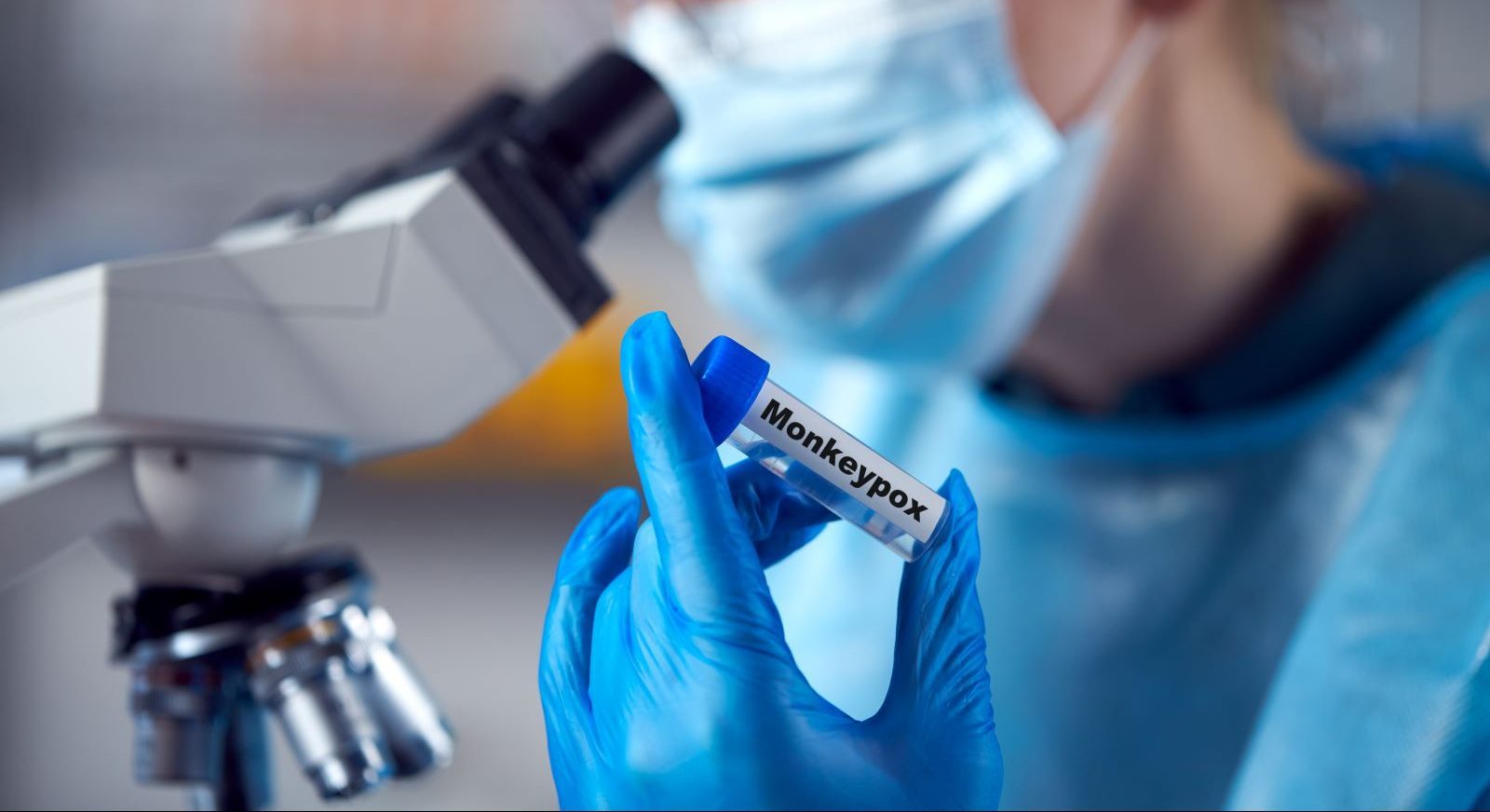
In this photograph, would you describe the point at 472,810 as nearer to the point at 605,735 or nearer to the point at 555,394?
the point at 605,735

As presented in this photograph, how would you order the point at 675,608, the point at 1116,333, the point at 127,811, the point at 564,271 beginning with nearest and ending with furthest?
the point at 675,608 → the point at 564,271 → the point at 127,811 → the point at 1116,333

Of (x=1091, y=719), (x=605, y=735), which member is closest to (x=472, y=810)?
(x=605, y=735)

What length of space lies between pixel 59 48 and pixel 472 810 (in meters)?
1.75

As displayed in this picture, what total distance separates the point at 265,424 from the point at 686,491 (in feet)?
0.70

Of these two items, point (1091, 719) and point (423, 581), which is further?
point (423, 581)

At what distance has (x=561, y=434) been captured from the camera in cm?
208

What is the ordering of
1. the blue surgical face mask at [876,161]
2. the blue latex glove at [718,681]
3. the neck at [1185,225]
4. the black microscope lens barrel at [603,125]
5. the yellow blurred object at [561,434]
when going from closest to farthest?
the blue latex glove at [718,681] < the black microscope lens barrel at [603,125] < the blue surgical face mask at [876,161] < the neck at [1185,225] < the yellow blurred object at [561,434]

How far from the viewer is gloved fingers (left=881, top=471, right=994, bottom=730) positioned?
18.6 inches

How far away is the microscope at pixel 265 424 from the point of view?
0.51 meters

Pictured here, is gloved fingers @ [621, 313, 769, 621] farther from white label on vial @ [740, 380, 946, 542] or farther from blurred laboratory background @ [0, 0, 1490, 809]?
blurred laboratory background @ [0, 0, 1490, 809]

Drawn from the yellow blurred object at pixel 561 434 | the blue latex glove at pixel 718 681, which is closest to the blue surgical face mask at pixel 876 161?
the blue latex glove at pixel 718 681

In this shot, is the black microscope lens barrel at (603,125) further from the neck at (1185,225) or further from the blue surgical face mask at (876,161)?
the neck at (1185,225)

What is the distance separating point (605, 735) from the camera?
1.56 feet

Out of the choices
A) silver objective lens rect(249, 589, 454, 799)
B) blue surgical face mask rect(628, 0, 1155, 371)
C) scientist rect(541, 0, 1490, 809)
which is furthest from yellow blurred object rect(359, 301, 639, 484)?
silver objective lens rect(249, 589, 454, 799)
